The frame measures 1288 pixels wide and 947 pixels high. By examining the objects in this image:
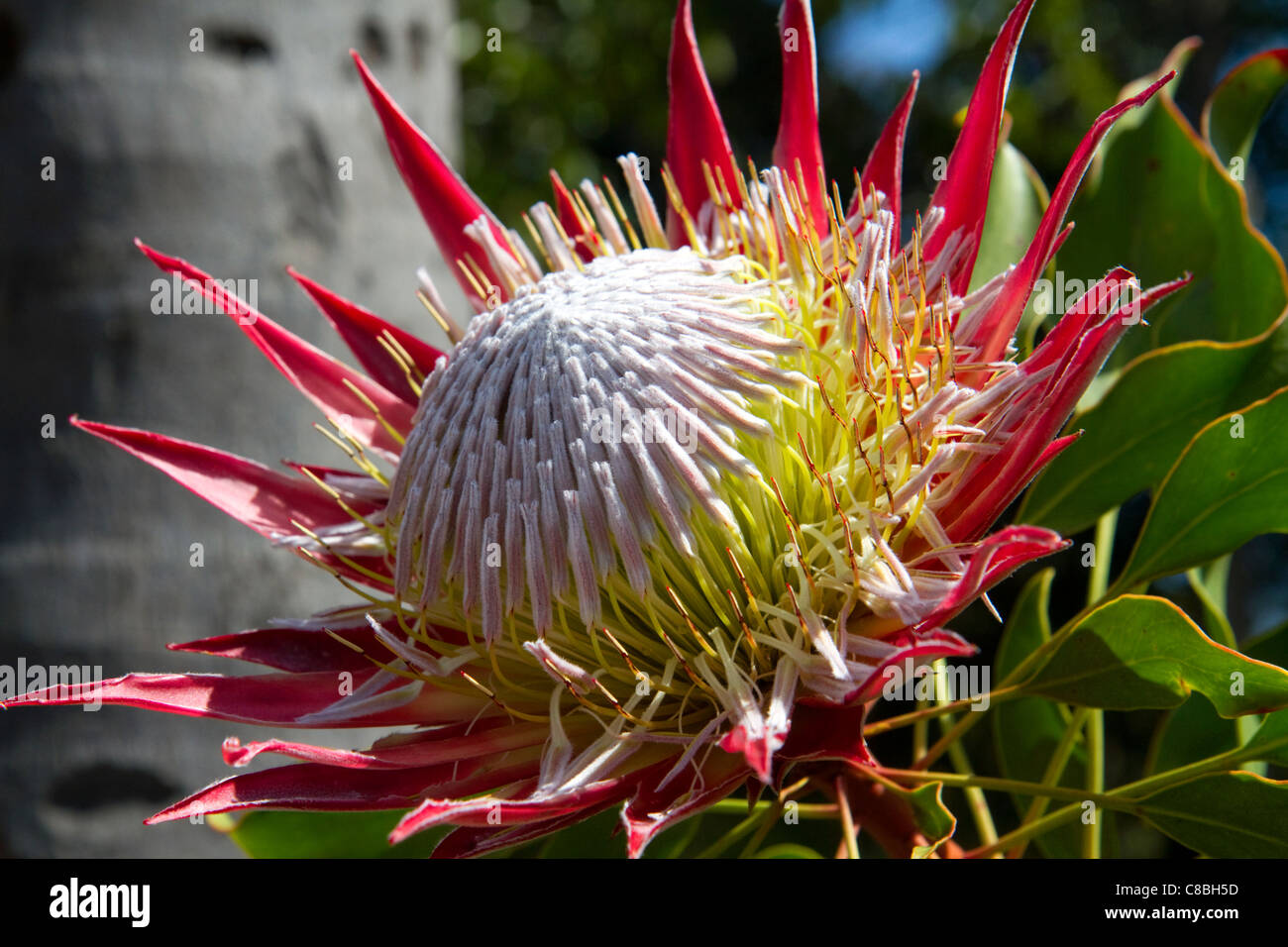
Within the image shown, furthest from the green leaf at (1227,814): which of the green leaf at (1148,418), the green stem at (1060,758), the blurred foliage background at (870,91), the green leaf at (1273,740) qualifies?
the blurred foliage background at (870,91)

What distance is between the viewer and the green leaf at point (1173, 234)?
137cm

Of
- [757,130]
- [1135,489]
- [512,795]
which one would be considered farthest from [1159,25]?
[512,795]

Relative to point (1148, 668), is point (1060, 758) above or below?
below

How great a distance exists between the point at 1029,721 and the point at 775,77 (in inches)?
399

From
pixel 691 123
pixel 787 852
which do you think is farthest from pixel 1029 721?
pixel 691 123

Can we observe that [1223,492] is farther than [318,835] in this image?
No

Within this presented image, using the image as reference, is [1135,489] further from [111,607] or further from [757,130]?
[757,130]

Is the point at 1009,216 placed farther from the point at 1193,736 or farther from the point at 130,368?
the point at 130,368

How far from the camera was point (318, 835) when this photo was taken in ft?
4.60

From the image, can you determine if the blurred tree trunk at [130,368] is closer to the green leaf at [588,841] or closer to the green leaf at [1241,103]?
the green leaf at [588,841]

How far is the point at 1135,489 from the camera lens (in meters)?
1.36

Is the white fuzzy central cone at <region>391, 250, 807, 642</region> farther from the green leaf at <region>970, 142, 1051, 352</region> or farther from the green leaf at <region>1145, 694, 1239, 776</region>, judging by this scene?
the green leaf at <region>1145, 694, 1239, 776</region>

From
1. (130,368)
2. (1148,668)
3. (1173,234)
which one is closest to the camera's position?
(1148,668)

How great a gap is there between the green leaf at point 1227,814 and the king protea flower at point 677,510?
0.28m
